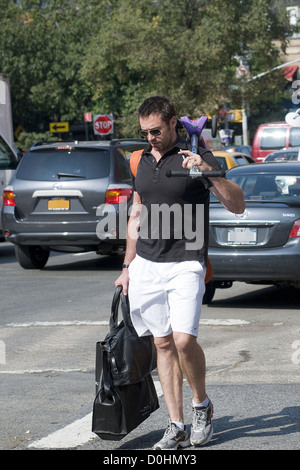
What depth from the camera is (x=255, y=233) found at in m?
10.4

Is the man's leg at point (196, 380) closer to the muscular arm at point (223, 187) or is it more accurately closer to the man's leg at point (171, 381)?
the man's leg at point (171, 381)

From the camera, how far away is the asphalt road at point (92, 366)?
5.67m

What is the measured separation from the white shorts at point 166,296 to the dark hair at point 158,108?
2.45 feet

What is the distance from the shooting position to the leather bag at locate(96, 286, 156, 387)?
530 cm

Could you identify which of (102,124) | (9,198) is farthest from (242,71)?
(9,198)

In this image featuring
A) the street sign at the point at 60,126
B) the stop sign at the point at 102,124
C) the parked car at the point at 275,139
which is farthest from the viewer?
the street sign at the point at 60,126

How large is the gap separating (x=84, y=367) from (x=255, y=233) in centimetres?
311

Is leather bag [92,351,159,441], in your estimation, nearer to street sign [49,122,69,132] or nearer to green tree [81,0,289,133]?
green tree [81,0,289,133]

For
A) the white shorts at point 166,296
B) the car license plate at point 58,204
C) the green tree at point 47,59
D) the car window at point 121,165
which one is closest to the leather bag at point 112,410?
the white shorts at point 166,296

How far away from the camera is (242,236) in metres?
10.5

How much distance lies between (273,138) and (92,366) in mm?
31841

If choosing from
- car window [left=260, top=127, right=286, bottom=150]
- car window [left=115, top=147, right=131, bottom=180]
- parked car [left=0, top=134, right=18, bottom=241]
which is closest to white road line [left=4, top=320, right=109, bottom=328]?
car window [left=115, top=147, right=131, bottom=180]
